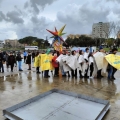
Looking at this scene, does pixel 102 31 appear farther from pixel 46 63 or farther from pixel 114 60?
pixel 46 63

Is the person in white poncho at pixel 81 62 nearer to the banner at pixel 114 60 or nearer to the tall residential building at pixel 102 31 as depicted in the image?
the banner at pixel 114 60

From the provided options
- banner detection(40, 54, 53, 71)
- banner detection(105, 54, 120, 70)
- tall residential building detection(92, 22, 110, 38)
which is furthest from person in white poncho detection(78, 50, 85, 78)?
tall residential building detection(92, 22, 110, 38)

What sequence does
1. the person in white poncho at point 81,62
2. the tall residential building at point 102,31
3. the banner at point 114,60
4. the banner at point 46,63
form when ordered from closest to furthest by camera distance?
1. the banner at point 114,60
2. the person in white poncho at point 81,62
3. the banner at point 46,63
4. the tall residential building at point 102,31

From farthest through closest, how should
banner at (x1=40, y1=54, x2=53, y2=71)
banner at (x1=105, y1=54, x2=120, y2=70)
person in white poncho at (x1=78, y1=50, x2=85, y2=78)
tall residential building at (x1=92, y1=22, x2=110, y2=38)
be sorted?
tall residential building at (x1=92, y1=22, x2=110, y2=38)
banner at (x1=40, y1=54, x2=53, y2=71)
person in white poncho at (x1=78, y1=50, x2=85, y2=78)
banner at (x1=105, y1=54, x2=120, y2=70)

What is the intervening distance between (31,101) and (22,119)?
1180mm

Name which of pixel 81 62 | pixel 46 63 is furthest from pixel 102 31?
pixel 46 63

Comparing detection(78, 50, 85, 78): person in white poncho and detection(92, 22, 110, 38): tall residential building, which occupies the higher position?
detection(92, 22, 110, 38): tall residential building

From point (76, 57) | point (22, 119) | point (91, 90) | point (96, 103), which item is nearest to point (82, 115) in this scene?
point (96, 103)

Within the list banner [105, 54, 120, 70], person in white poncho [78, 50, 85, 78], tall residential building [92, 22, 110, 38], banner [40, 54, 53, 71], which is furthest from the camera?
tall residential building [92, 22, 110, 38]

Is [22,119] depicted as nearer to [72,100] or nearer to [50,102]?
[50,102]

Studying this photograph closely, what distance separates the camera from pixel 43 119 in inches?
149

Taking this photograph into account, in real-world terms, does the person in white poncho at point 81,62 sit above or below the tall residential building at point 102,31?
below

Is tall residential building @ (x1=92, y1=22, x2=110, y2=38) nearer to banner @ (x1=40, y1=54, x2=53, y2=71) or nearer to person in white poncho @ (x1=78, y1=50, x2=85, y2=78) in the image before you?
person in white poncho @ (x1=78, y1=50, x2=85, y2=78)

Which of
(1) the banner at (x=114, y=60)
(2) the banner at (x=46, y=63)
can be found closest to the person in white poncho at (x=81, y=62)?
(1) the banner at (x=114, y=60)
